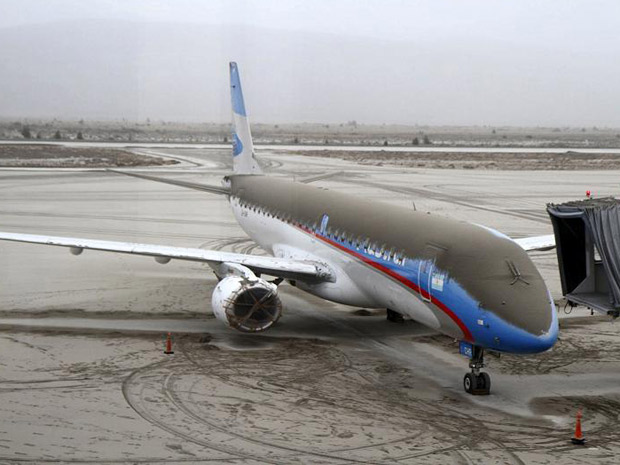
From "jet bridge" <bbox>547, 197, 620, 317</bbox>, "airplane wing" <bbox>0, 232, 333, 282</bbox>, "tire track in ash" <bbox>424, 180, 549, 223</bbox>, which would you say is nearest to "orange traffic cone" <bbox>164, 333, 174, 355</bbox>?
"airplane wing" <bbox>0, 232, 333, 282</bbox>

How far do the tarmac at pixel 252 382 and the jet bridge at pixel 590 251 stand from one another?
6.73 ft

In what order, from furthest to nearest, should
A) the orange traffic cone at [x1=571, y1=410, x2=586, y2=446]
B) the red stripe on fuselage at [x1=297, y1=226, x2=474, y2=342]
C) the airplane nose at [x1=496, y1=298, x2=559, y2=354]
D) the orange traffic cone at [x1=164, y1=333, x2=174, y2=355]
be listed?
the orange traffic cone at [x1=164, y1=333, x2=174, y2=355], the red stripe on fuselage at [x1=297, y1=226, x2=474, y2=342], the airplane nose at [x1=496, y1=298, x2=559, y2=354], the orange traffic cone at [x1=571, y1=410, x2=586, y2=446]

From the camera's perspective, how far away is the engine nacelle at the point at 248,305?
24.3 metres

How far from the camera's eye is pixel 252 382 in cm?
2097

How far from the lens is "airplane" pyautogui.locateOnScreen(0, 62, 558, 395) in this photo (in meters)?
19.5

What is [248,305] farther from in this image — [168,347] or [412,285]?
[412,285]

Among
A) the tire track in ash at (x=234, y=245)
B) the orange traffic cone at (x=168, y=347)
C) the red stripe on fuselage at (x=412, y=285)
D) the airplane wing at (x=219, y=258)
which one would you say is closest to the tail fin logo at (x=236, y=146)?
the tire track in ash at (x=234, y=245)

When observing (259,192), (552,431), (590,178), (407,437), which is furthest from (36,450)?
(590,178)

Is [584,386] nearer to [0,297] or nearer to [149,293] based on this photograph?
[149,293]

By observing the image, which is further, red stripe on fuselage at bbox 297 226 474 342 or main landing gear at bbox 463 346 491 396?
main landing gear at bbox 463 346 491 396

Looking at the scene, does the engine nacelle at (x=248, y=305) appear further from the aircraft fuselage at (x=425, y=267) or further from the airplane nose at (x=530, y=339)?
the airplane nose at (x=530, y=339)

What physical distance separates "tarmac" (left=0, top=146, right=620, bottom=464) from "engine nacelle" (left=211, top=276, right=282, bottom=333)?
738mm

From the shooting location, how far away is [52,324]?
26.4m

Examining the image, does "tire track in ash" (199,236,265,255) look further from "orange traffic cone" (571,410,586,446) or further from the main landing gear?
"orange traffic cone" (571,410,586,446)
